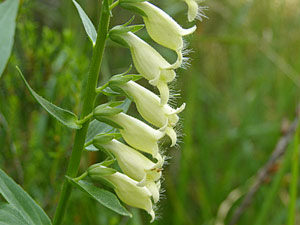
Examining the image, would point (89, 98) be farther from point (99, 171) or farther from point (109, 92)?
point (99, 171)

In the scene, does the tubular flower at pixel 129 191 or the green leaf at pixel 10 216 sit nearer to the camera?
the green leaf at pixel 10 216

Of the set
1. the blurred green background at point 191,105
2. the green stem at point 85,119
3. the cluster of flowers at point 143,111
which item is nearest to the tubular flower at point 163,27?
the cluster of flowers at point 143,111

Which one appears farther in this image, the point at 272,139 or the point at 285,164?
the point at 272,139

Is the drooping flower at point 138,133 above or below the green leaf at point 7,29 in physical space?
below

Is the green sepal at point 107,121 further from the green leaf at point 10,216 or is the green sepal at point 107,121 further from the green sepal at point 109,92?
the green leaf at point 10,216

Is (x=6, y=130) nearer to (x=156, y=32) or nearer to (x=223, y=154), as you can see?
(x=156, y=32)

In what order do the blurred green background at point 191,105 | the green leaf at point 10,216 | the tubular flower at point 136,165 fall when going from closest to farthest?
the green leaf at point 10,216
the tubular flower at point 136,165
the blurred green background at point 191,105

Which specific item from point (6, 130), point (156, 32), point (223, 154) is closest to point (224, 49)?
point (223, 154)

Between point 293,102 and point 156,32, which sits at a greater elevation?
point 156,32

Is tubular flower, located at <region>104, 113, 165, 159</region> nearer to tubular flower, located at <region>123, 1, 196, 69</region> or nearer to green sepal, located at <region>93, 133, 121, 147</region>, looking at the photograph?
green sepal, located at <region>93, 133, 121, 147</region>
